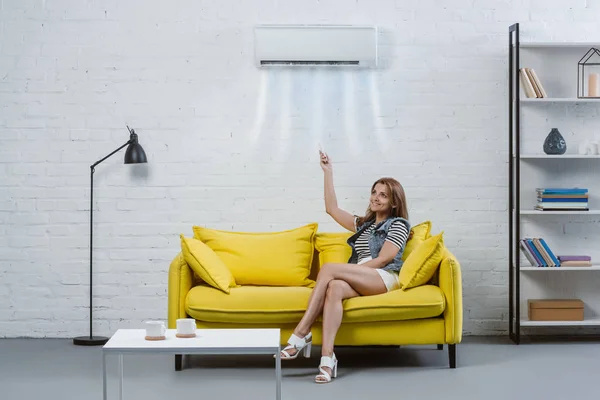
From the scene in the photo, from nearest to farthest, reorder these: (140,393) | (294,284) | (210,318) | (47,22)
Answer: (140,393) → (210,318) → (294,284) → (47,22)

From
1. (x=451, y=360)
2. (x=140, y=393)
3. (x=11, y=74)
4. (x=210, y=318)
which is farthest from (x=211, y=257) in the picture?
(x=11, y=74)

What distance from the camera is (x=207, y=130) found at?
6.06 m

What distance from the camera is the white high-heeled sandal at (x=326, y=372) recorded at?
4699 millimetres

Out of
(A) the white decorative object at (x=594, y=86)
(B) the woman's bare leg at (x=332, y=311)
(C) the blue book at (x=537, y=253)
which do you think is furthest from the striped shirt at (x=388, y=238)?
(A) the white decorative object at (x=594, y=86)

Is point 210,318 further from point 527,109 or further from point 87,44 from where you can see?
point 527,109

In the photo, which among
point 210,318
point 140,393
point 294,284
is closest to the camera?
point 140,393

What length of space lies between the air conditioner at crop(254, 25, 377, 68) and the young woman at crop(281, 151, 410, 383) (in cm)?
69

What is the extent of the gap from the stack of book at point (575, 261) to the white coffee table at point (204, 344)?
8.58ft

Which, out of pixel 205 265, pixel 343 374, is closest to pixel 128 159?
pixel 205 265

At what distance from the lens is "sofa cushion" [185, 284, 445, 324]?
196 inches

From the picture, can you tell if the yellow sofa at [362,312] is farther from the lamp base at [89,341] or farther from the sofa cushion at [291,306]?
the lamp base at [89,341]

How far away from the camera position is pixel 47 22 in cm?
602

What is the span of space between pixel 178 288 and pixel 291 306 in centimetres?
67

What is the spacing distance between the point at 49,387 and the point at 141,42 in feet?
8.21
